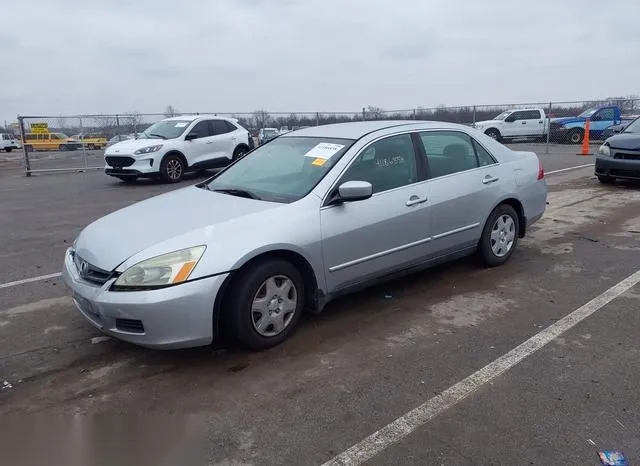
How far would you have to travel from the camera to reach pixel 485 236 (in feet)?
17.9

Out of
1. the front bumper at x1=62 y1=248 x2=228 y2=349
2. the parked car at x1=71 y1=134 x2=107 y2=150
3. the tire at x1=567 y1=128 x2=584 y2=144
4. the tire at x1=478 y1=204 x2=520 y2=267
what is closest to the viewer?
the front bumper at x1=62 y1=248 x2=228 y2=349

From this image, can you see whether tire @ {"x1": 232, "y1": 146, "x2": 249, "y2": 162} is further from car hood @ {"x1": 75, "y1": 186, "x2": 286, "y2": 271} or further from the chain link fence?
car hood @ {"x1": 75, "y1": 186, "x2": 286, "y2": 271}

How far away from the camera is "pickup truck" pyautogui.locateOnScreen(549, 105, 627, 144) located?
23828 mm

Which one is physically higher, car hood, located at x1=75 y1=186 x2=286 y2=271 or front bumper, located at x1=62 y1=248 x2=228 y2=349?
car hood, located at x1=75 y1=186 x2=286 y2=271

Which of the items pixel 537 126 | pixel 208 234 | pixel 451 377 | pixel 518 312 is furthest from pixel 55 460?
pixel 537 126

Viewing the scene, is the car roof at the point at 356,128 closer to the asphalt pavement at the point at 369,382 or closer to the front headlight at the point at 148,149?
the asphalt pavement at the point at 369,382

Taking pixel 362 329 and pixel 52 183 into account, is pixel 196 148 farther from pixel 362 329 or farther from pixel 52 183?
pixel 362 329

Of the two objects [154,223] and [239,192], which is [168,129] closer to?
[239,192]

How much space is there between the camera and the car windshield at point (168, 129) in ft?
47.3

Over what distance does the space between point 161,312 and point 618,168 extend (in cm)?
1013

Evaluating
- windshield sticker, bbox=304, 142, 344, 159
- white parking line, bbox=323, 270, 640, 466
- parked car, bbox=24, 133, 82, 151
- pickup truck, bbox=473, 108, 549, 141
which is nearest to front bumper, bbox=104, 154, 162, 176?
windshield sticker, bbox=304, 142, 344, 159

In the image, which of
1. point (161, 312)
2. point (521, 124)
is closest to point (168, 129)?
point (161, 312)

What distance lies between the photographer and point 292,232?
3834 millimetres

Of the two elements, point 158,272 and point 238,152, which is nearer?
point 158,272
